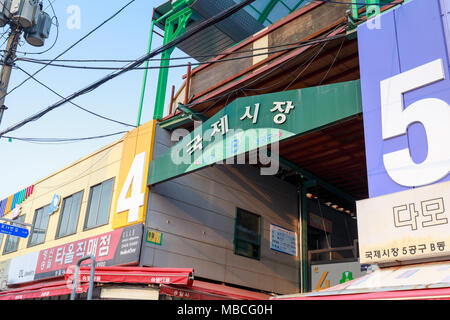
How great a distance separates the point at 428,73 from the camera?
8438mm

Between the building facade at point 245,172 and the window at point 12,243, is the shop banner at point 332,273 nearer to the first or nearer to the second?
the building facade at point 245,172

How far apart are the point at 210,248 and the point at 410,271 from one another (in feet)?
28.0

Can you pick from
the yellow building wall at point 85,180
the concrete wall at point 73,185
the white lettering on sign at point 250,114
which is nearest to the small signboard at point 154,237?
the yellow building wall at point 85,180

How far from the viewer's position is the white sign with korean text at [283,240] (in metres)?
17.2

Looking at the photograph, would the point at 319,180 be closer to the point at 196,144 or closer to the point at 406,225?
the point at 196,144

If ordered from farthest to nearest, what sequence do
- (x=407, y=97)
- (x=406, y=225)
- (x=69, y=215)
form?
1. (x=69, y=215)
2. (x=407, y=97)
3. (x=406, y=225)

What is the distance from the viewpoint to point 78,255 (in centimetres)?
1520

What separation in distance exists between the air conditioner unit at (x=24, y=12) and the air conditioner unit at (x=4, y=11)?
118 mm

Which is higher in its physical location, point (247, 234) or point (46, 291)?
point (247, 234)

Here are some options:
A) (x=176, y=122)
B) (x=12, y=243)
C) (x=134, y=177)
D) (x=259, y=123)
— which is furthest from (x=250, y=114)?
(x=12, y=243)

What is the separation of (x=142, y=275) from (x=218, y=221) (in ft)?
13.5

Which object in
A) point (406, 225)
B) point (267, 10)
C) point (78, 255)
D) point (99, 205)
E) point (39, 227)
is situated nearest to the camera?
point (406, 225)

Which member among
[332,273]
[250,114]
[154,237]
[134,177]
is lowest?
[332,273]

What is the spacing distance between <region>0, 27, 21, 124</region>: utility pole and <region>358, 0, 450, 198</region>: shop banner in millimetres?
9279
